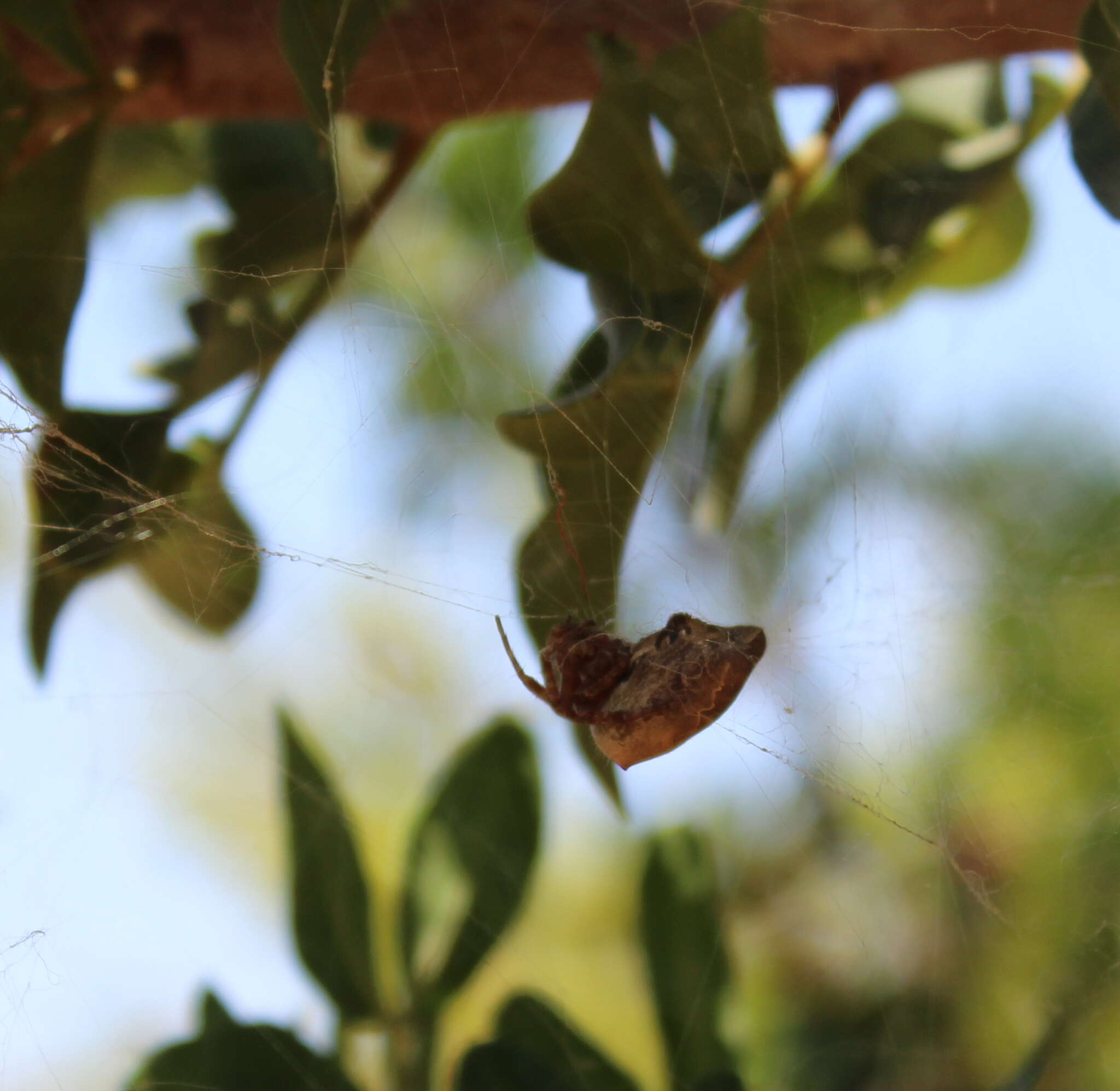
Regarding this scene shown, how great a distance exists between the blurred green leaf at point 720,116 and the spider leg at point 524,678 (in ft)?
0.64

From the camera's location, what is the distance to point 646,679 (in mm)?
382

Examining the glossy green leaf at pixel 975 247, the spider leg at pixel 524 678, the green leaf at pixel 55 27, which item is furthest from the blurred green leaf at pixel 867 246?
the green leaf at pixel 55 27

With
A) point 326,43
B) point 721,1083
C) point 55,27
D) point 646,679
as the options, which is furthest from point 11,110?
point 721,1083

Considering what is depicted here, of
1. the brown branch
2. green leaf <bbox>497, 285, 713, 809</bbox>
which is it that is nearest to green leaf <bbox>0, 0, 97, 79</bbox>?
the brown branch

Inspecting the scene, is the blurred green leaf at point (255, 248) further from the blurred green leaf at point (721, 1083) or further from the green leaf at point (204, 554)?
the blurred green leaf at point (721, 1083)

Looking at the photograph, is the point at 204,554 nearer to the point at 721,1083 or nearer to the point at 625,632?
the point at 625,632

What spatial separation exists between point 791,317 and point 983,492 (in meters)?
0.11

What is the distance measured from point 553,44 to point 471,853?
1.18ft

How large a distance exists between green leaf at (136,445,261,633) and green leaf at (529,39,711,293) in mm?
183

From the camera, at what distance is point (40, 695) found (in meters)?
0.47

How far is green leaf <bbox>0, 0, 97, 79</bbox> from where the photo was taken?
0.46 metres

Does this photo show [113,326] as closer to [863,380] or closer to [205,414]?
[205,414]

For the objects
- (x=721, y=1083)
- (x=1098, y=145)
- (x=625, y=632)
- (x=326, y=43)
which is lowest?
(x=721, y=1083)

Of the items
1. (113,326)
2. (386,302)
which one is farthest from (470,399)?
(113,326)
